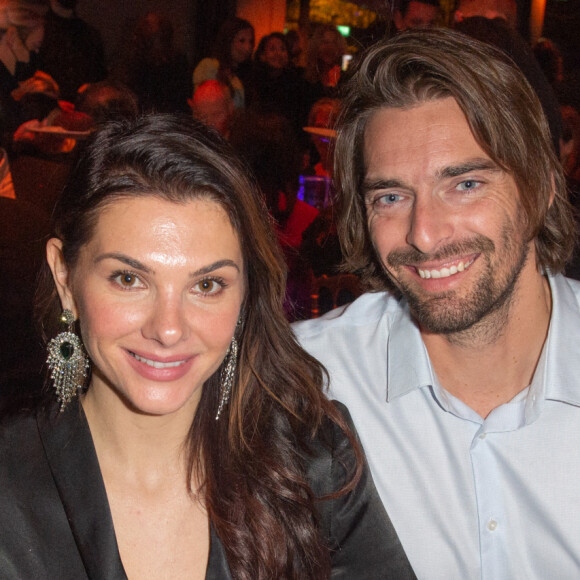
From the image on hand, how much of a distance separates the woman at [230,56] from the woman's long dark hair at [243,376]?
289 centimetres

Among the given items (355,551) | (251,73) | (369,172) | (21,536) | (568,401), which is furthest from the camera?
(251,73)

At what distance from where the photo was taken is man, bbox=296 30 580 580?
5.75 ft

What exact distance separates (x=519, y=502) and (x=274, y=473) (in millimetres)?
628

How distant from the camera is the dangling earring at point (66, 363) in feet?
5.31

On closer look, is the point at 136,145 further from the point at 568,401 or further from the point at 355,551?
the point at 568,401

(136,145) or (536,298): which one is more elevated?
(136,145)

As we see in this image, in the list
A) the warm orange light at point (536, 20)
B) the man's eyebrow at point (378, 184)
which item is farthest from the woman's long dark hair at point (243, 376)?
the warm orange light at point (536, 20)

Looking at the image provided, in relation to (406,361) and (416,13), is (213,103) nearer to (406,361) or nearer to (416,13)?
(416,13)

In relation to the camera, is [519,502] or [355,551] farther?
[519,502]

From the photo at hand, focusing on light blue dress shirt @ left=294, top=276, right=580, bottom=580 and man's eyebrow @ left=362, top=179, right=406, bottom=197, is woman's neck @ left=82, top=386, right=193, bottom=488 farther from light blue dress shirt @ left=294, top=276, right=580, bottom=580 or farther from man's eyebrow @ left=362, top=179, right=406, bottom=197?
man's eyebrow @ left=362, top=179, right=406, bottom=197

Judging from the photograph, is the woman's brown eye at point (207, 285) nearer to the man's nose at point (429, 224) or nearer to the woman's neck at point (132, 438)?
the woman's neck at point (132, 438)

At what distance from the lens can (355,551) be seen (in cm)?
163

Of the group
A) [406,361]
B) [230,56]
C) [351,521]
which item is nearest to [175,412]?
[351,521]

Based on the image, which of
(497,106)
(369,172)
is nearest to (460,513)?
(369,172)
